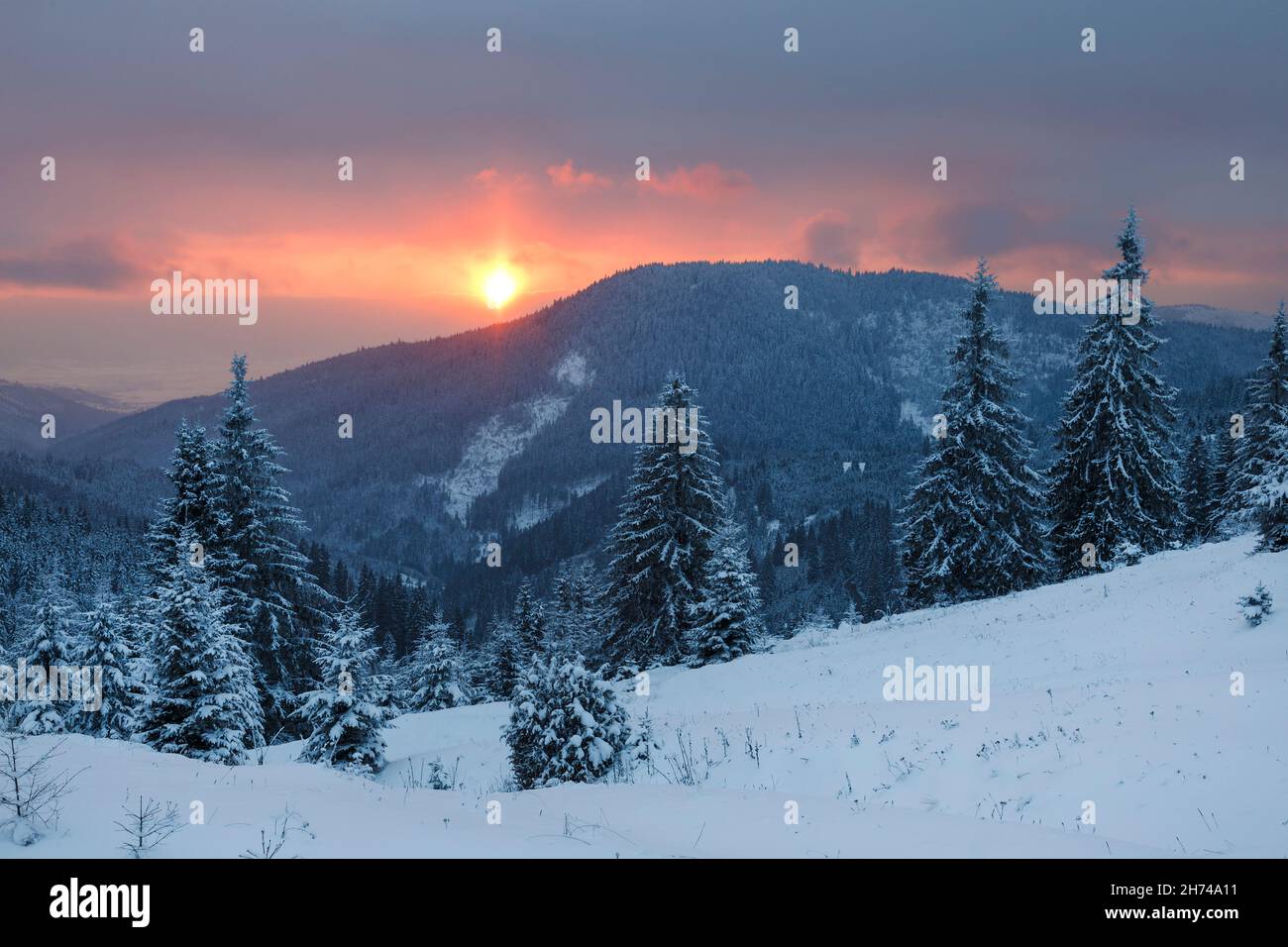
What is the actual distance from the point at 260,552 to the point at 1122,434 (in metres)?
30.1

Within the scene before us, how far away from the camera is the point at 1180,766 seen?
812 centimetres

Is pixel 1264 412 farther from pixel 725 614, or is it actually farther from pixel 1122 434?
pixel 725 614

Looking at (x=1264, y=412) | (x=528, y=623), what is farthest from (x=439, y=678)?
(x=1264, y=412)

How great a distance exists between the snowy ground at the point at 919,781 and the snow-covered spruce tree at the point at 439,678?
2559cm

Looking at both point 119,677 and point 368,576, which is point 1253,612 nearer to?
point 119,677

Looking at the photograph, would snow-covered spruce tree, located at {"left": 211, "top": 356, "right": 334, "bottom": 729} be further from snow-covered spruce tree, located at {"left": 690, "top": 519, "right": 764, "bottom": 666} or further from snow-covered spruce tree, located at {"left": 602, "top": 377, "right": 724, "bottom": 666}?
snow-covered spruce tree, located at {"left": 690, "top": 519, "right": 764, "bottom": 666}

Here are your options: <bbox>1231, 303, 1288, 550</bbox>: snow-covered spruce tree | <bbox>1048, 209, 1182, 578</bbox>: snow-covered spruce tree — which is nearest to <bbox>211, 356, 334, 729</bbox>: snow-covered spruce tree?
<bbox>1048, 209, 1182, 578</bbox>: snow-covered spruce tree

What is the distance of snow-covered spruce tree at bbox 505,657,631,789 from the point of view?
12711 millimetres

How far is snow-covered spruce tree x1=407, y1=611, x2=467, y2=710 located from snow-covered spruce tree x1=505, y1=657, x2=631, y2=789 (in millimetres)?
29821

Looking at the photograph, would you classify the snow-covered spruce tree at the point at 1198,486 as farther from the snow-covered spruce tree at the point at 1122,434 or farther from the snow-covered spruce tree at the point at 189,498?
the snow-covered spruce tree at the point at 189,498

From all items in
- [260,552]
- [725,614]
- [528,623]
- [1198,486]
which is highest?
[1198,486]

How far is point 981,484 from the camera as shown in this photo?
27875 mm
